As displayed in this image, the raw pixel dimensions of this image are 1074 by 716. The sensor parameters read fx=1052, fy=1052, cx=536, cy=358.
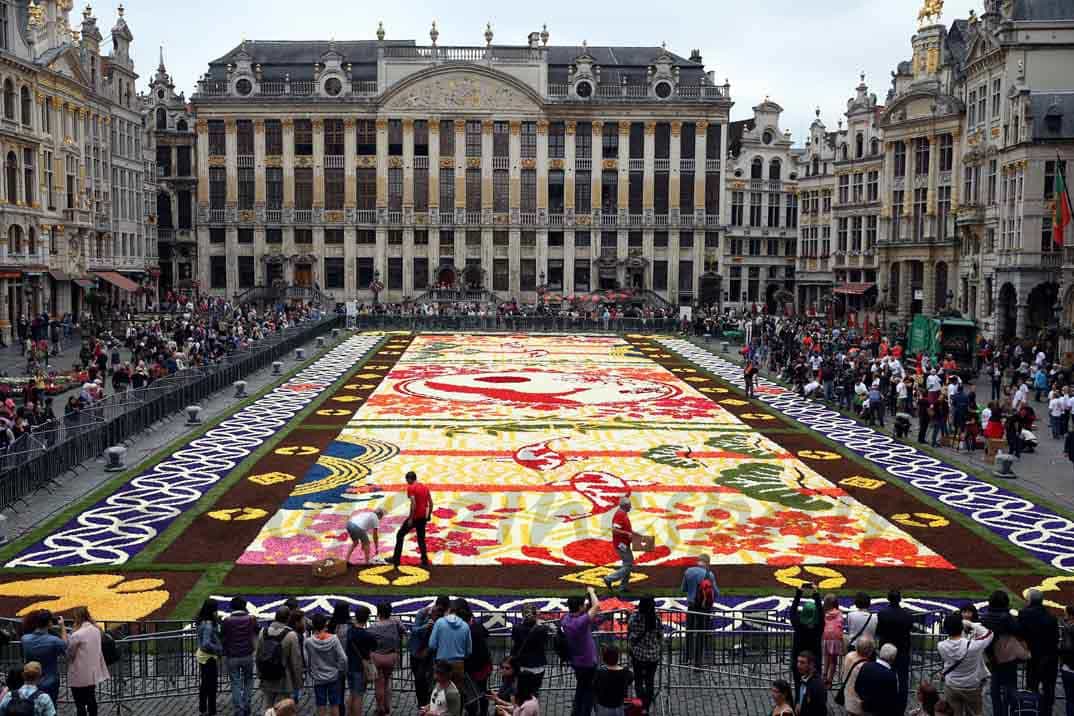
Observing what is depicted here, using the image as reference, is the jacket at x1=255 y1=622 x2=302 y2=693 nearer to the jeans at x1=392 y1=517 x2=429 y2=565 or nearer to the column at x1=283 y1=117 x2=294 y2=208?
the jeans at x1=392 y1=517 x2=429 y2=565

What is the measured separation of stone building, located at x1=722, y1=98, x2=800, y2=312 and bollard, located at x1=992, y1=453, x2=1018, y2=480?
210 ft

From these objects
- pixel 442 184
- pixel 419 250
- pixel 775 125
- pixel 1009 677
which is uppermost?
pixel 775 125

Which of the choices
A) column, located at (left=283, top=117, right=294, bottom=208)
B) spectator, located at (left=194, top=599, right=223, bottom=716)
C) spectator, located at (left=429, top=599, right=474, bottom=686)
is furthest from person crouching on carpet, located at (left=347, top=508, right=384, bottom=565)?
column, located at (left=283, top=117, right=294, bottom=208)

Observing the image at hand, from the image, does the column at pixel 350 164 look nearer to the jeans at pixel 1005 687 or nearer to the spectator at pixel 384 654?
the spectator at pixel 384 654

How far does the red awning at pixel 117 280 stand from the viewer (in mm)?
60219

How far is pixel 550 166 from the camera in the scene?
273 feet

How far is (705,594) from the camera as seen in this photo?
46.3 feet

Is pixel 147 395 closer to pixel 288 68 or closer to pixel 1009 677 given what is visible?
pixel 1009 677

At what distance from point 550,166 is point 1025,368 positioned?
1983 inches

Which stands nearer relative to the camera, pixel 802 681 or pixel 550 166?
pixel 802 681

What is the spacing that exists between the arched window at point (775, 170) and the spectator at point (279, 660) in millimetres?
83698

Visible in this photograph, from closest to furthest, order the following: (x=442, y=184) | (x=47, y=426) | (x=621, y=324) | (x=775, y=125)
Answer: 1. (x=47, y=426)
2. (x=621, y=324)
3. (x=442, y=184)
4. (x=775, y=125)

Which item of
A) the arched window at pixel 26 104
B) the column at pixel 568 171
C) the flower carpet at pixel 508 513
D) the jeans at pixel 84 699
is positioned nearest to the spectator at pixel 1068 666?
the flower carpet at pixel 508 513

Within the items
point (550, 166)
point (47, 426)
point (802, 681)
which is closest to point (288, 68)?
point (550, 166)
